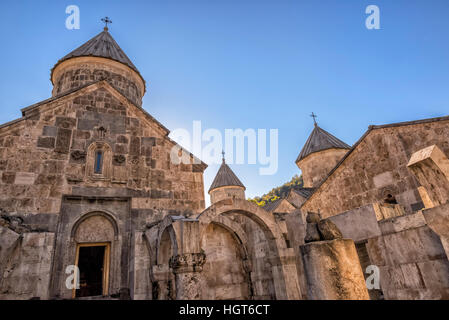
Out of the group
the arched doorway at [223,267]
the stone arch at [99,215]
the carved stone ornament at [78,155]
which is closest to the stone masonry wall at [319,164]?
the arched doorway at [223,267]

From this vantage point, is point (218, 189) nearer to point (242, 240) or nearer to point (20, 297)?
point (242, 240)

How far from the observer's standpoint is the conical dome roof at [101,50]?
400 inches

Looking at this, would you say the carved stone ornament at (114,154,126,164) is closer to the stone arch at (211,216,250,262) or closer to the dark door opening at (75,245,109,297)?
the stone arch at (211,216,250,262)

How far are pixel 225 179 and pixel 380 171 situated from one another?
1608 centimetres

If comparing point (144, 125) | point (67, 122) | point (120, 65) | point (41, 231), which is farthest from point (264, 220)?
point (120, 65)

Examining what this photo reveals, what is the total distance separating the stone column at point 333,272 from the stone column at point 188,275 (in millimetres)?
2077

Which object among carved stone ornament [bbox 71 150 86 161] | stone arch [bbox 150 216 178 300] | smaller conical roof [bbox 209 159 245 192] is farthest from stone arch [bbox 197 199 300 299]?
smaller conical roof [bbox 209 159 245 192]

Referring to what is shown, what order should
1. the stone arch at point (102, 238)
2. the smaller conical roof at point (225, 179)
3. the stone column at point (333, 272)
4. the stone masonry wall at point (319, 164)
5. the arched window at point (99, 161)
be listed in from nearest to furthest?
the stone column at point (333, 272), the stone arch at point (102, 238), the arched window at point (99, 161), the stone masonry wall at point (319, 164), the smaller conical roof at point (225, 179)

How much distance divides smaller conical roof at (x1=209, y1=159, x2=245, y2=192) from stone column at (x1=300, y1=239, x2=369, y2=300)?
19.6 m

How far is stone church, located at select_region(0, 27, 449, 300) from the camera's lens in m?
4.25

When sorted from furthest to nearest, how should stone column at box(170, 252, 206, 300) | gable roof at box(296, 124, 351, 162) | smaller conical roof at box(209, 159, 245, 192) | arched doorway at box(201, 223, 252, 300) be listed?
smaller conical roof at box(209, 159, 245, 192) → gable roof at box(296, 124, 351, 162) → arched doorway at box(201, 223, 252, 300) → stone column at box(170, 252, 206, 300)

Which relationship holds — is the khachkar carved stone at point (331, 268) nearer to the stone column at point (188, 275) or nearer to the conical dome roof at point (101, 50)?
the stone column at point (188, 275)

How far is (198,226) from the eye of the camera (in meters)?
5.24
